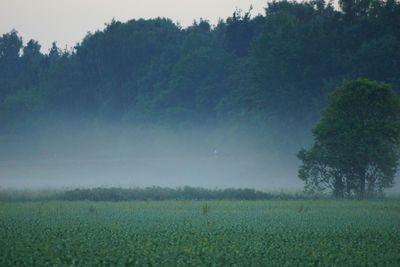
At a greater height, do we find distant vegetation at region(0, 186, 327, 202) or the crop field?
distant vegetation at region(0, 186, 327, 202)

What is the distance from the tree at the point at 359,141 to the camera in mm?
40594

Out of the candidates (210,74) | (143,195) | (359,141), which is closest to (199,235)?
(143,195)

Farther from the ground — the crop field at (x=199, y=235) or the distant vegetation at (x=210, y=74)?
the distant vegetation at (x=210, y=74)

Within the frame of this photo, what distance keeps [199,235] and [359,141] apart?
22471mm

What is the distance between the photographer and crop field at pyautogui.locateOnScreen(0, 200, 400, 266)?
16594 millimetres

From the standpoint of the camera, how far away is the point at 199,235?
21.5 m

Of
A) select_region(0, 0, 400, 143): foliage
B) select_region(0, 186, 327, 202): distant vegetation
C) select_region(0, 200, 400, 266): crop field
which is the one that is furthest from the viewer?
select_region(0, 0, 400, 143): foliage

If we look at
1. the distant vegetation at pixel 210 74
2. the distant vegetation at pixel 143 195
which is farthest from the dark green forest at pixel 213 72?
the distant vegetation at pixel 143 195

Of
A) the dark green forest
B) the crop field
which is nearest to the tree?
the crop field

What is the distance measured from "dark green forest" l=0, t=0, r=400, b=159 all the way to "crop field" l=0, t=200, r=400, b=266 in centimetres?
5125

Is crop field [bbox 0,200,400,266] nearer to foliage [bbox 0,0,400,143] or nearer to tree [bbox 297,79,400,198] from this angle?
tree [bbox 297,79,400,198]

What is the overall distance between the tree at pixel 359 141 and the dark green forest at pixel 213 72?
35.5 meters

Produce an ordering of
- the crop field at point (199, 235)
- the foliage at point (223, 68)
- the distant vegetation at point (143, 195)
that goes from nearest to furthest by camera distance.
→ the crop field at point (199, 235) → the distant vegetation at point (143, 195) → the foliage at point (223, 68)

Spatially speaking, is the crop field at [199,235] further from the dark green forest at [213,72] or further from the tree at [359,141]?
the dark green forest at [213,72]
